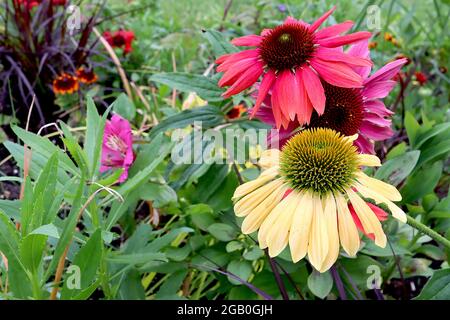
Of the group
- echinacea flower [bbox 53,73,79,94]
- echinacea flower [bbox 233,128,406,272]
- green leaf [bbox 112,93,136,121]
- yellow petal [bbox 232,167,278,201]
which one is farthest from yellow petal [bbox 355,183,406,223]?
echinacea flower [bbox 53,73,79,94]

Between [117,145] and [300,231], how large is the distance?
0.50m

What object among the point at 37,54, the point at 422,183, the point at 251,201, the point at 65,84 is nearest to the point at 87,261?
the point at 251,201

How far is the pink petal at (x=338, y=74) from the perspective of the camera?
688mm

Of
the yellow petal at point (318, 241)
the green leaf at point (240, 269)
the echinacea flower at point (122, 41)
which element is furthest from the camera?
the echinacea flower at point (122, 41)

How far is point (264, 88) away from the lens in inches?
28.7

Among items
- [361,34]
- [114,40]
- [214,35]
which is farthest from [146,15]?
[361,34]

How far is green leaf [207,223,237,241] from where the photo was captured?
97cm

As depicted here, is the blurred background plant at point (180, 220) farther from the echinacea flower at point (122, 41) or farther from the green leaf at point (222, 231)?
the echinacea flower at point (122, 41)

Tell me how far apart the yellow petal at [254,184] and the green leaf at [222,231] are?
12.4 inches

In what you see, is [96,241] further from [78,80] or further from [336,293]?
[78,80]

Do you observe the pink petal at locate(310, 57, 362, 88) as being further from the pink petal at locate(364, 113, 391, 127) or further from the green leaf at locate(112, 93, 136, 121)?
the green leaf at locate(112, 93, 136, 121)

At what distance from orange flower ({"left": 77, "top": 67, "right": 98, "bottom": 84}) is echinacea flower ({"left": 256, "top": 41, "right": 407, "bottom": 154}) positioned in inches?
40.3

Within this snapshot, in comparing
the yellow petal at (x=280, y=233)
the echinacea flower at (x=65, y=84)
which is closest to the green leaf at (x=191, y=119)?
the yellow petal at (x=280, y=233)

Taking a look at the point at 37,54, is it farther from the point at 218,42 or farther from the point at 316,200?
the point at 316,200
